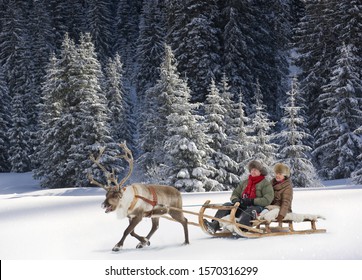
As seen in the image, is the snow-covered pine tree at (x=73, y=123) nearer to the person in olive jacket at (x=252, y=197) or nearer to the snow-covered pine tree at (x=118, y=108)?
the snow-covered pine tree at (x=118, y=108)

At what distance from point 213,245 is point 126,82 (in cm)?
5510

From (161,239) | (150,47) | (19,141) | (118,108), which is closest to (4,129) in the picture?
(19,141)

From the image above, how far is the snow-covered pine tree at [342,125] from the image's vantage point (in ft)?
85.8

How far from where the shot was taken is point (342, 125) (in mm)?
26578

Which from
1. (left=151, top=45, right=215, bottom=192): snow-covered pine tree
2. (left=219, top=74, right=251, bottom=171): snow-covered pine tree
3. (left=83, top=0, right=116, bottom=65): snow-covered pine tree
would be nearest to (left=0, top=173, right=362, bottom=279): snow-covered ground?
(left=151, top=45, right=215, bottom=192): snow-covered pine tree

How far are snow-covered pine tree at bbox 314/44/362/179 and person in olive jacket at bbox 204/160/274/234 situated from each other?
63.2 feet

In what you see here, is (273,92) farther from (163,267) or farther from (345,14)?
(163,267)

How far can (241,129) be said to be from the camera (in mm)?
25453

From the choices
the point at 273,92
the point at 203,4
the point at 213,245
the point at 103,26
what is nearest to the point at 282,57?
the point at 273,92

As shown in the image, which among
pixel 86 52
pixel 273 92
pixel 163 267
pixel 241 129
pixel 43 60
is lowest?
pixel 163 267

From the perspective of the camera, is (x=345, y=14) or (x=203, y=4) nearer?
(x=345, y=14)

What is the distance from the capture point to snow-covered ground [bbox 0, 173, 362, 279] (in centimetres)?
674

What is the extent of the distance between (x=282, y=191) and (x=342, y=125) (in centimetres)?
1996

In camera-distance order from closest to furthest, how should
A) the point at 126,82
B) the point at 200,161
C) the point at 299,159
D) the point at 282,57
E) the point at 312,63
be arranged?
the point at 200,161 < the point at 299,159 < the point at 312,63 < the point at 282,57 < the point at 126,82
